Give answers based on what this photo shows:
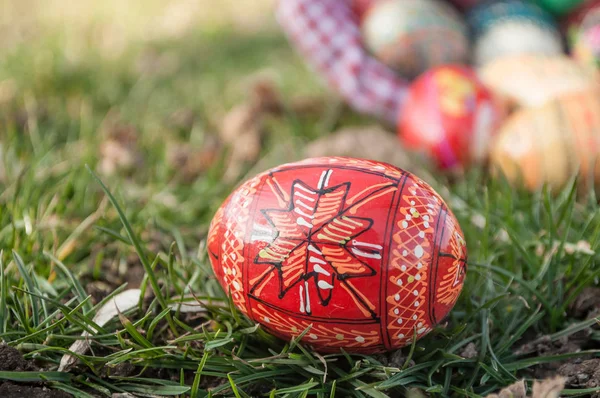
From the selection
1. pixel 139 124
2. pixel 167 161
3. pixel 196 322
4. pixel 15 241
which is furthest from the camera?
pixel 139 124

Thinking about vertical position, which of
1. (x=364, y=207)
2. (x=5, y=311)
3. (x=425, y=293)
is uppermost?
(x=364, y=207)

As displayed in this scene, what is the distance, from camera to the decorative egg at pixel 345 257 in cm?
140

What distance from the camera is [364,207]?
1.43m

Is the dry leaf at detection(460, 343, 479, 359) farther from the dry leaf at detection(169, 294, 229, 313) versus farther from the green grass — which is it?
the dry leaf at detection(169, 294, 229, 313)

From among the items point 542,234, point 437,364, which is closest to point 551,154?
point 542,234

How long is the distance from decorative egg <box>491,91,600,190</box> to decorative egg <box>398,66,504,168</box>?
20 cm

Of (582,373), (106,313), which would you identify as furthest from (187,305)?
(582,373)

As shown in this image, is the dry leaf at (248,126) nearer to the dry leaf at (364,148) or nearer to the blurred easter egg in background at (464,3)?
the dry leaf at (364,148)

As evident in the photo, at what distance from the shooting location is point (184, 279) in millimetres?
1747

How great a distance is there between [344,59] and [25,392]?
2.55 m

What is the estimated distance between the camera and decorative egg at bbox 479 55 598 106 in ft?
9.61

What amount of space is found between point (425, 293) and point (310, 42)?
2.32 meters

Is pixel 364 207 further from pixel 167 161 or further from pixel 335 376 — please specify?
pixel 167 161

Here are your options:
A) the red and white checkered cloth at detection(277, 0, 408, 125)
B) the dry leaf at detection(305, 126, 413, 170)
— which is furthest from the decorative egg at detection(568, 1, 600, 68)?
the dry leaf at detection(305, 126, 413, 170)
